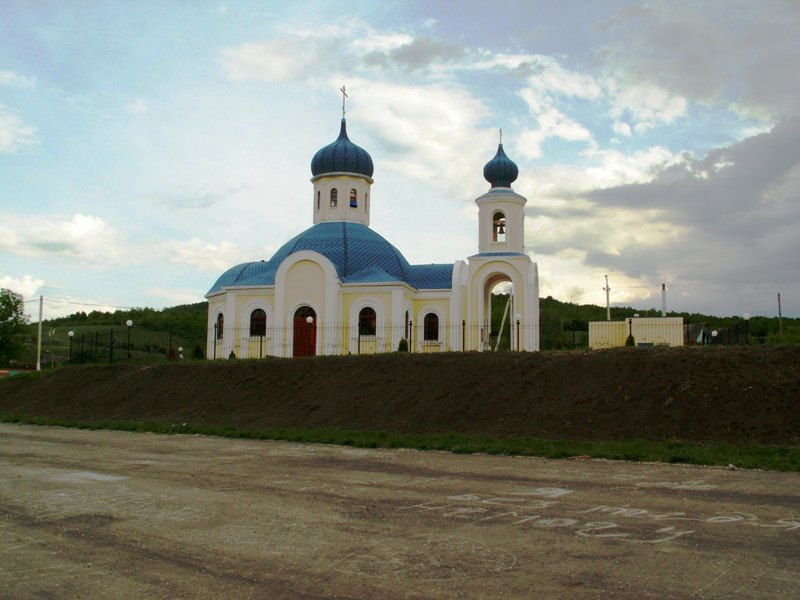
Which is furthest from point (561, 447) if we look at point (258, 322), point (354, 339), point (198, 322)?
point (198, 322)

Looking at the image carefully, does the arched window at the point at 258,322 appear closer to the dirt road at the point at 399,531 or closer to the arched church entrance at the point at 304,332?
the arched church entrance at the point at 304,332

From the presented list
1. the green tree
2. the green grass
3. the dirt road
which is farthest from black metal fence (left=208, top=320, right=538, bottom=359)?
the green tree

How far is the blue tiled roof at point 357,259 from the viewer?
104ft

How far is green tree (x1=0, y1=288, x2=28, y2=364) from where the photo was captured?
4547 centimetres

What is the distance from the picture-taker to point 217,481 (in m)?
10.8

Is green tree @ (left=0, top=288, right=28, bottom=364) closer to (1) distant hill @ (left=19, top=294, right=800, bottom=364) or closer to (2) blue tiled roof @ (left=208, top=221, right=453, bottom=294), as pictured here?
(1) distant hill @ (left=19, top=294, right=800, bottom=364)

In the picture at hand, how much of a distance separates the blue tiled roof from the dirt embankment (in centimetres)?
838

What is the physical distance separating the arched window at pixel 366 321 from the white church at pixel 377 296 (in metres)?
0.04

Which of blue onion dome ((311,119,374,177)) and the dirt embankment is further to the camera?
blue onion dome ((311,119,374,177))

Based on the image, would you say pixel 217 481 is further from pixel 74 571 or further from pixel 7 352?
pixel 7 352

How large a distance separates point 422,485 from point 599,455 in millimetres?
4176

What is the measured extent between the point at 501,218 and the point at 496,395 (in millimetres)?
15965

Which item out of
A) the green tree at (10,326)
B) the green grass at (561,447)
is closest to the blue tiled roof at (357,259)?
the green grass at (561,447)

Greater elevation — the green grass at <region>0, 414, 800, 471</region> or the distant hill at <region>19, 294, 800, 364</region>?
the distant hill at <region>19, 294, 800, 364</region>
